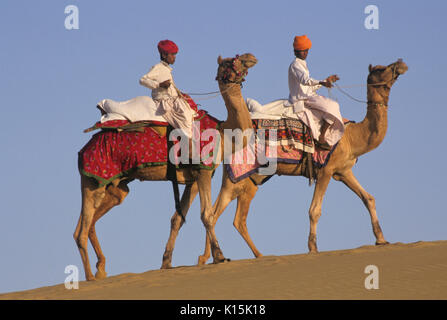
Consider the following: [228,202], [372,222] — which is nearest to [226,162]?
[228,202]

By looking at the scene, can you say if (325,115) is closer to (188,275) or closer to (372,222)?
(372,222)

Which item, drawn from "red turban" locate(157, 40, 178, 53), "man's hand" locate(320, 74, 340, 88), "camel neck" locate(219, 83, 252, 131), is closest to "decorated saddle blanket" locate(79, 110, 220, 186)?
"camel neck" locate(219, 83, 252, 131)

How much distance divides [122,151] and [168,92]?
1112 millimetres

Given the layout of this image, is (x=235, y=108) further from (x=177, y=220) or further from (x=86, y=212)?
(x=86, y=212)

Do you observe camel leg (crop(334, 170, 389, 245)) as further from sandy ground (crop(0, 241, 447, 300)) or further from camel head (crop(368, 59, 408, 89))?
camel head (crop(368, 59, 408, 89))

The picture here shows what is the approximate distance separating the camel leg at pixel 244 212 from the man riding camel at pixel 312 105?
1408mm

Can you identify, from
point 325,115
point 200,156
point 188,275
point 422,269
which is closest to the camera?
point 422,269

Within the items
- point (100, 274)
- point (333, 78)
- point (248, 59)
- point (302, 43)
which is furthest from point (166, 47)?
point (100, 274)

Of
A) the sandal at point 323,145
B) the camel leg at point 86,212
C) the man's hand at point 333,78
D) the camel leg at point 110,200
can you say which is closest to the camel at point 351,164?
the sandal at point 323,145

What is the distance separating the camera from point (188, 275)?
1641 cm

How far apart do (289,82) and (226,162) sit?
1.77m

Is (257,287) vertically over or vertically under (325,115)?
under

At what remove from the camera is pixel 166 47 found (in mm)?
17844
